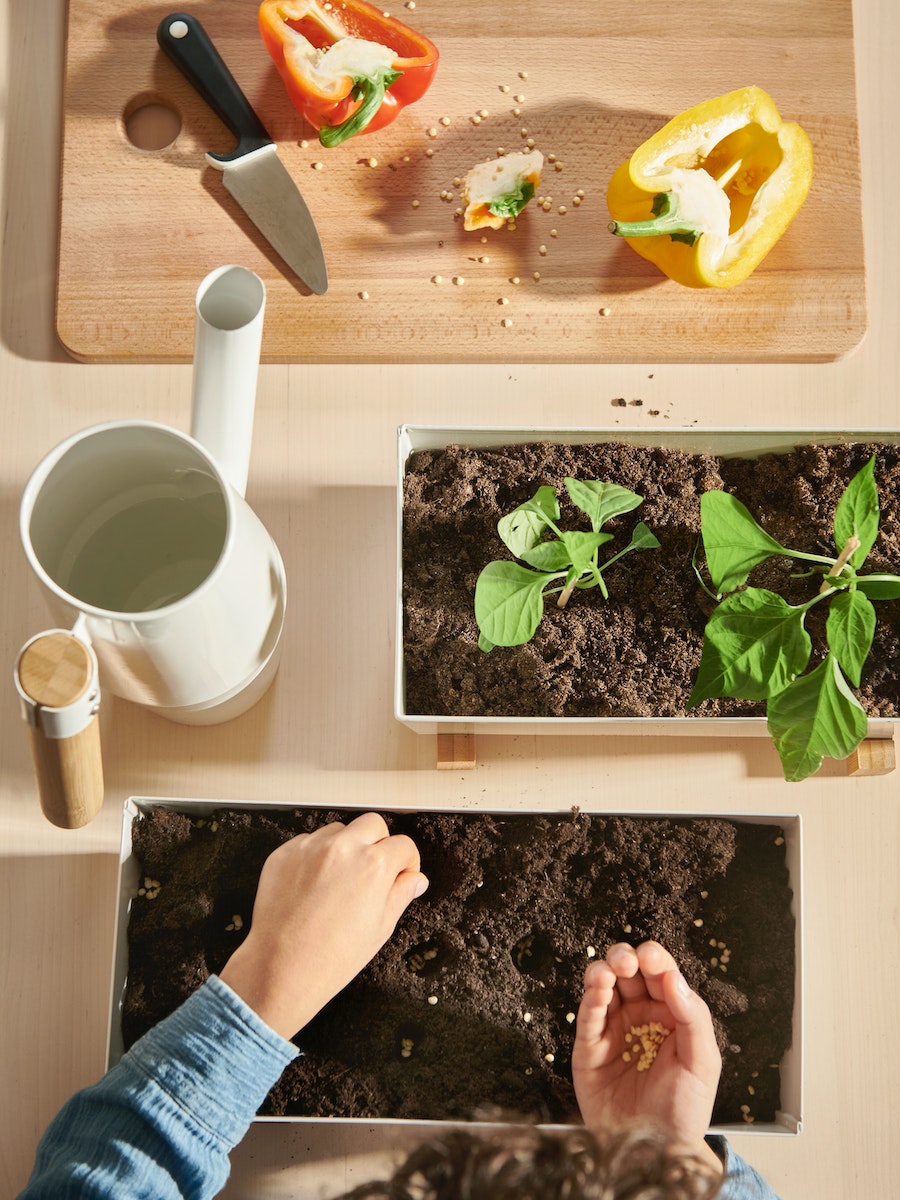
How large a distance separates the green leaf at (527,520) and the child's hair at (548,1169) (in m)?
0.43

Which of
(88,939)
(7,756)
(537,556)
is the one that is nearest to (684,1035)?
(537,556)

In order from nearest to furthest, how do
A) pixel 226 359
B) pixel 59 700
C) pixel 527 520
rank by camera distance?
pixel 59 700 → pixel 226 359 → pixel 527 520

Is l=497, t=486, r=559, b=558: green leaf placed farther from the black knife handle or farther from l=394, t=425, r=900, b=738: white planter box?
the black knife handle

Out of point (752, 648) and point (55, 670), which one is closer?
point (55, 670)

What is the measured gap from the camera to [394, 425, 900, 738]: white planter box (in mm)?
831

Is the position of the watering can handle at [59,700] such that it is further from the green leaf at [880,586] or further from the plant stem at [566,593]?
the green leaf at [880,586]

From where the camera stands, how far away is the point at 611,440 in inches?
34.9

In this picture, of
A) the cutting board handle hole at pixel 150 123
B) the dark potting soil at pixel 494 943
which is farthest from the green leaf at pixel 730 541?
the cutting board handle hole at pixel 150 123

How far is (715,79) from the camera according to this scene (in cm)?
98

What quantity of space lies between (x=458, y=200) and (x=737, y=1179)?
2.78 ft

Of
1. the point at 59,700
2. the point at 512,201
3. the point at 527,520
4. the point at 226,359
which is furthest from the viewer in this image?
the point at 512,201

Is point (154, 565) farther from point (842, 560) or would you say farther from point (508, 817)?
point (842, 560)

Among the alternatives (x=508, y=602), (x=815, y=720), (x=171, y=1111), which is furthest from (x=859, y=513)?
(x=171, y=1111)

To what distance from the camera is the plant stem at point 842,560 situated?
76cm
